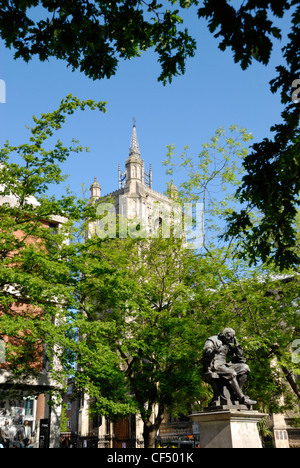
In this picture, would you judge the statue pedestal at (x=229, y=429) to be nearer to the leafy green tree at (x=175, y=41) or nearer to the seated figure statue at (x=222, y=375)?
the seated figure statue at (x=222, y=375)

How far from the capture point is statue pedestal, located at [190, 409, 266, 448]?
9.81 metres

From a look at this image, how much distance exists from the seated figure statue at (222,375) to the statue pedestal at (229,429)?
34 cm

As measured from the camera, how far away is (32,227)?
17047mm

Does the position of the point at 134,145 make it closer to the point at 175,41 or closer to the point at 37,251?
the point at 37,251

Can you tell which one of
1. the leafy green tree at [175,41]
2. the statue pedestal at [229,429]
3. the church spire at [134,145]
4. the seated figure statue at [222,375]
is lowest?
the statue pedestal at [229,429]

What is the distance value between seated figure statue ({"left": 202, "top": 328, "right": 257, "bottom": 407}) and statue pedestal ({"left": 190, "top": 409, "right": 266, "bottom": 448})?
34 cm

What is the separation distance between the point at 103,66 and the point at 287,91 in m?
3.12

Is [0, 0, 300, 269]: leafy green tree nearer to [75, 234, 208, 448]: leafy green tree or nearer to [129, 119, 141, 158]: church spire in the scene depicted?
[75, 234, 208, 448]: leafy green tree

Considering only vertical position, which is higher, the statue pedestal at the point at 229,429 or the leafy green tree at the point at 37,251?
the leafy green tree at the point at 37,251

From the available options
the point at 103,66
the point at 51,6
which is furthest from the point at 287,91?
the point at 51,6

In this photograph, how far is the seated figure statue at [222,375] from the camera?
10.6 meters

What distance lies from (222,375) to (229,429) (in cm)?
132

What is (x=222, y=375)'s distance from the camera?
1077cm

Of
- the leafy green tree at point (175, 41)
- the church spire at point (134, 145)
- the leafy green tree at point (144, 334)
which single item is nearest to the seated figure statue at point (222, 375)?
the leafy green tree at point (175, 41)
